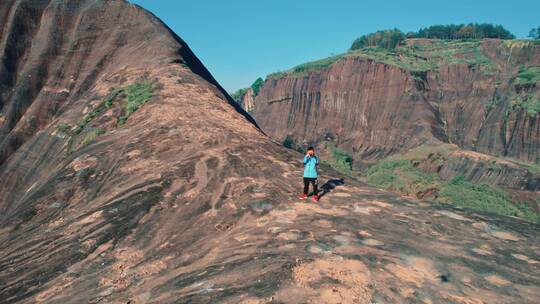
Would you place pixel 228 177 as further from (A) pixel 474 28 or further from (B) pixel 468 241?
(A) pixel 474 28

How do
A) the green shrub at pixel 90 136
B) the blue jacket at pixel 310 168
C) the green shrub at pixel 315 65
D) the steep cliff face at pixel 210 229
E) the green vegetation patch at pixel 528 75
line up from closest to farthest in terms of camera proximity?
1. the steep cliff face at pixel 210 229
2. the blue jacket at pixel 310 168
3. the green shrub at pixel 90 136
4. the green vegetation patch at pixel 528 75
5. the green shrub at pixel 315 65

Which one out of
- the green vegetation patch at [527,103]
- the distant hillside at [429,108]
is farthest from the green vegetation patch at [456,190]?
the green vegetation patch at [527,103]

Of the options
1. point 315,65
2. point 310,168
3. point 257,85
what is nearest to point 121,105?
point 310,168

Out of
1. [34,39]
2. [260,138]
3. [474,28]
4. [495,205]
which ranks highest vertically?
[474,28]

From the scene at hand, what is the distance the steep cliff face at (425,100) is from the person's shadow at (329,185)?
40906mm

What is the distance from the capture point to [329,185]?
337 inches

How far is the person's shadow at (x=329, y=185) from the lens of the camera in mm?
7945

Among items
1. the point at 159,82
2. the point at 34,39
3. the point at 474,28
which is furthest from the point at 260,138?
the point at 474,28

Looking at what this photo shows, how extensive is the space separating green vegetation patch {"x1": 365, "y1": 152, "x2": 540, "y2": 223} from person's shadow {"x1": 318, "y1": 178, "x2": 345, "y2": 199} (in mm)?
10658

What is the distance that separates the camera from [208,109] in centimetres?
1210

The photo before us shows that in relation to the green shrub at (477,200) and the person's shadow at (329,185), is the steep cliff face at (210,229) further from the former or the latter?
the green shrub at (477,200)

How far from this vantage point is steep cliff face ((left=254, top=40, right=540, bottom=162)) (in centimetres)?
4469

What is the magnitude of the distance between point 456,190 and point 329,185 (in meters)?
17.6

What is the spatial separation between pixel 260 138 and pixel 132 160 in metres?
3.58
